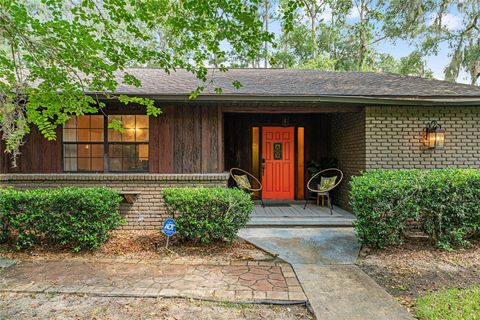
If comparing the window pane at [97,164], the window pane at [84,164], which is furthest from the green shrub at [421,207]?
the window pane at [84,164]

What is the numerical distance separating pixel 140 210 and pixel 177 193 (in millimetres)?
1451

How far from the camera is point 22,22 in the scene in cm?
302

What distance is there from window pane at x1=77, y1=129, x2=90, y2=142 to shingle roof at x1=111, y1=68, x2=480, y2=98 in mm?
1083

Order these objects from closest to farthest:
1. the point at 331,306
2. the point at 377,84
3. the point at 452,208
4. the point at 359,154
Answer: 1. the point at 331,306
2. the point at 452,208
3. the point at 359,154
4. the point at 377,84

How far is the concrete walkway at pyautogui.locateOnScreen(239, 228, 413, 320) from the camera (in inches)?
102

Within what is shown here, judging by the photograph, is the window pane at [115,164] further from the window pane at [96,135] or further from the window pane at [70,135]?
the window pane at [70,135]

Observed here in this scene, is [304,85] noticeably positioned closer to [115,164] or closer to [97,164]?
[115,164]

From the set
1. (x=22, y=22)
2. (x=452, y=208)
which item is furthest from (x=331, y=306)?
(x=22, y=22)

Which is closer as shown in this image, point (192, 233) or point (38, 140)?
point (192, 233)

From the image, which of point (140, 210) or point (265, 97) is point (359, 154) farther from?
point (140, 210)

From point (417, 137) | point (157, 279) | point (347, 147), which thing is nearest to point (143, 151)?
point (157, 279)

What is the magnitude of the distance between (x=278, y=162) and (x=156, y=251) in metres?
4.48

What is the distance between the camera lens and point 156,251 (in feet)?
13.7

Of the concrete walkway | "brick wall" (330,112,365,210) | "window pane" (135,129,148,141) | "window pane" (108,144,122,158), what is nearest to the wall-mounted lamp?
"brick wall" (330,112,365,210)
